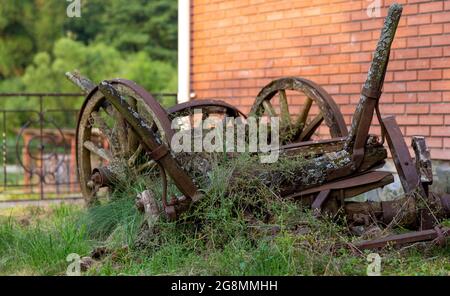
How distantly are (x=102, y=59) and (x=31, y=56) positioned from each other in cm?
342

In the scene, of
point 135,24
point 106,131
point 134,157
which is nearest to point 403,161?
point 134,157

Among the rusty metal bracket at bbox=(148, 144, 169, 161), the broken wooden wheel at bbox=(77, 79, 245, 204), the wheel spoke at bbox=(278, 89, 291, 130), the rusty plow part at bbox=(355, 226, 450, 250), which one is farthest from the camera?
the wheel spoke at bbox=(278, 89, 291, 130)

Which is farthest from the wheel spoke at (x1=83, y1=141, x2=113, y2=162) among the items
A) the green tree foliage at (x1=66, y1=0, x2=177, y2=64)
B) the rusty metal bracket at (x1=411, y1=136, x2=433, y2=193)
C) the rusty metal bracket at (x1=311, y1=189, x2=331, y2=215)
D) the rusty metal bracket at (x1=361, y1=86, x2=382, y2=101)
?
the green tree foliage at (x1=66, y1=0, x2=177, y2=64)

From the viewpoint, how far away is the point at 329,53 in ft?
24.9

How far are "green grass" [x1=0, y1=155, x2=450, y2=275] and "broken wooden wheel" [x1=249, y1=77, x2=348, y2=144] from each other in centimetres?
120

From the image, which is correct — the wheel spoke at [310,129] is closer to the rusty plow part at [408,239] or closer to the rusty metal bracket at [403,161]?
the rusty metal bracket at [403,161]

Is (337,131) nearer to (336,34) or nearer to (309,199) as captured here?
(309,199)

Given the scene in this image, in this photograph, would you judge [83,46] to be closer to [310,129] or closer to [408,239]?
[310,129]

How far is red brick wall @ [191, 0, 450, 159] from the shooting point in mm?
6543

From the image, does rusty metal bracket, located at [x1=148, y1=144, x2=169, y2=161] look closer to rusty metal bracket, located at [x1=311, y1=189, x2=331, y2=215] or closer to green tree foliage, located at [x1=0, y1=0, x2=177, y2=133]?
rusty metal bracket, located at [x1=311, y1=189, x2=331, y2=215]

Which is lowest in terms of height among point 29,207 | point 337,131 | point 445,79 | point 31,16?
point 29,207

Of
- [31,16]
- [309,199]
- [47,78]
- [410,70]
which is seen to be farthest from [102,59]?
[309,199]

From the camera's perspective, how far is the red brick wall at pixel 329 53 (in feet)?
21.5
